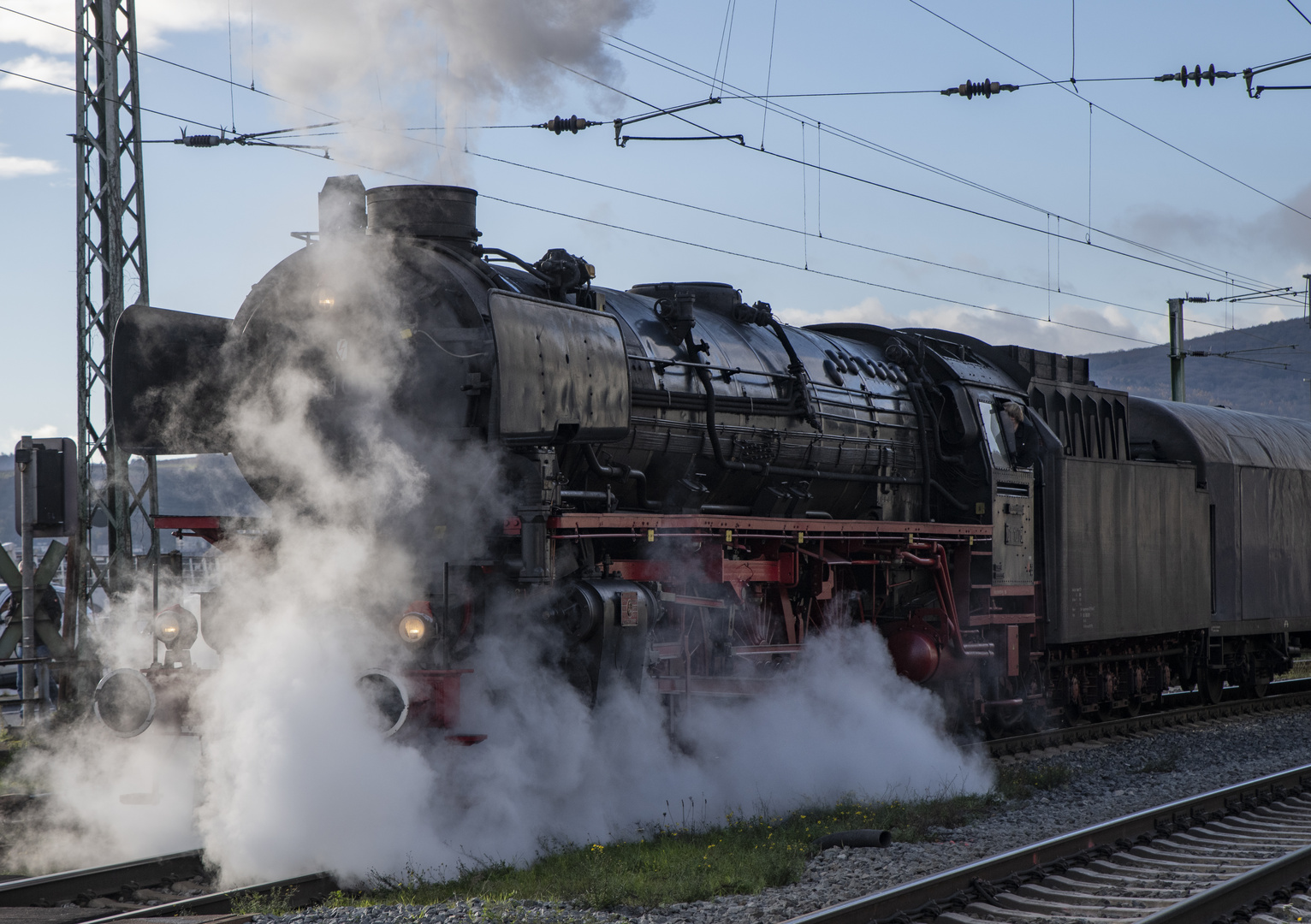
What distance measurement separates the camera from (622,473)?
8680 mm

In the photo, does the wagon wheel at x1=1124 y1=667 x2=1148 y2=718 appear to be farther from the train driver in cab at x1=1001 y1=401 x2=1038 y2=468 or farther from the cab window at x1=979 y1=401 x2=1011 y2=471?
the cab window at x1=979 y1=401 x2=1011 y2=471

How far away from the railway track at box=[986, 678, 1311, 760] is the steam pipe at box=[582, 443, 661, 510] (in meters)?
4.29

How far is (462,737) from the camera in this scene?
7.23 m

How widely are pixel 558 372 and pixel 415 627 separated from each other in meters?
1.69

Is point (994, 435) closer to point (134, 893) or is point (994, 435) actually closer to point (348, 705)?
point (348, 705)

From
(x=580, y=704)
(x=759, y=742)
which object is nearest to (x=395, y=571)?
(x=580, y=704)

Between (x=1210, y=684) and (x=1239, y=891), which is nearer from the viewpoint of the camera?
(x=1239, y=891)

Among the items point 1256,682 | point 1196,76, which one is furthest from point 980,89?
point 1256,682

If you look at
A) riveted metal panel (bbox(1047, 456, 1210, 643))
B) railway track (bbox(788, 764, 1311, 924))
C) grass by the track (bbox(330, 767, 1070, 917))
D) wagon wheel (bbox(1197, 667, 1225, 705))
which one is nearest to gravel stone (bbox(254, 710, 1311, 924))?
grass by the track (bbox(330, 767, 1070, 917))

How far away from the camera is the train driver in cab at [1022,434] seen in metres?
12.6

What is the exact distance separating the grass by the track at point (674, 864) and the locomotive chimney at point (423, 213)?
3.88 meters

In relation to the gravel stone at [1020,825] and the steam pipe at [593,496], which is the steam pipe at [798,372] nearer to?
the steam pipe at [593,496]

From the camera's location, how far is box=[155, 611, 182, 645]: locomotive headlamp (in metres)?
7.88

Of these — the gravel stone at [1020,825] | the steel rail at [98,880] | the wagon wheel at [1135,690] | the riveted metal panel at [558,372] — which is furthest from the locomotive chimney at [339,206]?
the wagon wheel at [1135,690]
